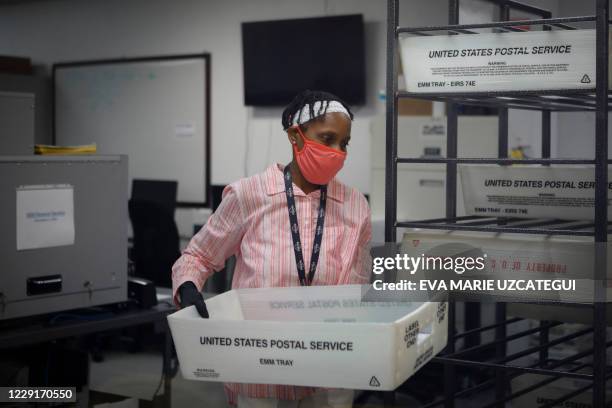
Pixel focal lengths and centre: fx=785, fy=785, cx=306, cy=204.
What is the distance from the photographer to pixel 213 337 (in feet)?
5.08

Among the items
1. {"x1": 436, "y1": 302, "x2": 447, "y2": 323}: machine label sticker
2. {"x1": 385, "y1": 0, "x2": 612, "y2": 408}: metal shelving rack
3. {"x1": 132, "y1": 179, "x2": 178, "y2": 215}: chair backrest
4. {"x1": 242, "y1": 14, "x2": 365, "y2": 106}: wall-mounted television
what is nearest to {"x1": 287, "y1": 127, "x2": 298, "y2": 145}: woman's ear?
{"x1": 385, "y1": 0, "x2": 612, "y2": 408}: metal shelving rack

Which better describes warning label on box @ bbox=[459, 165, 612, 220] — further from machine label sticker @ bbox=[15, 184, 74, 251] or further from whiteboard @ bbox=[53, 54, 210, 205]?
whiteboard @ bbox=[53, 54, 210, 205]

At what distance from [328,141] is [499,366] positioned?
0.72 m

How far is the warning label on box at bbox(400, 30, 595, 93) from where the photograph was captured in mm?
1862

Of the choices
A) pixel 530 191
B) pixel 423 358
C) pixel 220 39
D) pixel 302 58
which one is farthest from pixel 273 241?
pixel 220 39

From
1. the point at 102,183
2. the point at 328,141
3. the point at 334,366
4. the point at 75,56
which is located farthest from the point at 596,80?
the point at 75,56

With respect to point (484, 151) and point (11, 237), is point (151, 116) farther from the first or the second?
point (11, 237)

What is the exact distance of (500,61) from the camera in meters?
1.92

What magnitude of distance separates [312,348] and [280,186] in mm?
496

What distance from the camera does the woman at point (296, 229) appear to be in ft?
5.91

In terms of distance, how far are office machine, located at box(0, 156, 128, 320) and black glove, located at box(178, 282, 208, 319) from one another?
57 cm

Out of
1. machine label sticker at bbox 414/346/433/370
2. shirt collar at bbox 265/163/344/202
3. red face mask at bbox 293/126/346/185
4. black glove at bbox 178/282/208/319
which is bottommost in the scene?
machine label sticker at bbox 414/346/433/370

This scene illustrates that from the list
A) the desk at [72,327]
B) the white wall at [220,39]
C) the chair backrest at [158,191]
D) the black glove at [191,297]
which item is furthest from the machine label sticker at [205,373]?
the chair backrest at [158,191]

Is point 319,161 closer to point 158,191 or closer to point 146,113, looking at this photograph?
point 158,191
